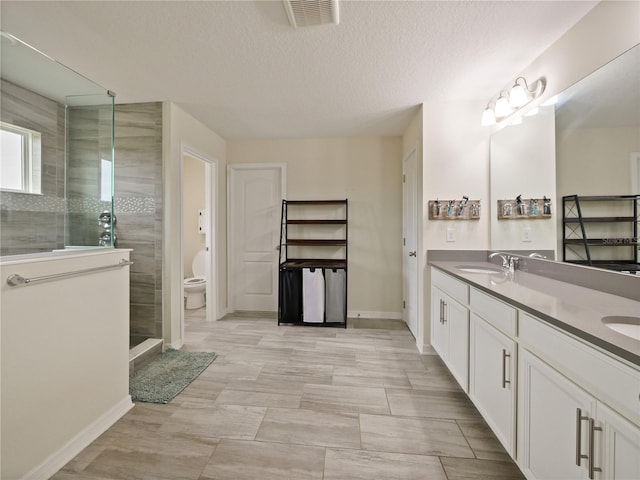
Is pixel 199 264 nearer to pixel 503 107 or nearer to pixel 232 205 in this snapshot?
pixel 232 205

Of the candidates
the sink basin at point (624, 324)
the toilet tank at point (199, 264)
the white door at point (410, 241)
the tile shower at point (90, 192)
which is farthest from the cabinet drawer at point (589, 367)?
the toilet tank at point (199, 264)

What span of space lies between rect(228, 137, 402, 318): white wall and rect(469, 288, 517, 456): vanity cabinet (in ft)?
6.32

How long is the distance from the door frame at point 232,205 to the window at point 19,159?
2.14 metres

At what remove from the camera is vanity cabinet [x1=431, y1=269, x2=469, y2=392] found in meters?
1.77

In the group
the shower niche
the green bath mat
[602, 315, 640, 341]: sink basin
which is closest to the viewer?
[602, 315, 640, 341]: sink basin

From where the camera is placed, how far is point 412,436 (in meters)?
1.53

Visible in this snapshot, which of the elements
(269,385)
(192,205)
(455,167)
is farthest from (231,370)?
(192,205)

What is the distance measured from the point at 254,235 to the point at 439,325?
2.64 m

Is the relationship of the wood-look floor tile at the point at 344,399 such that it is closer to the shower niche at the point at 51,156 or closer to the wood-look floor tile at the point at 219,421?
→ the wood-look floor tile at the point at 219,421

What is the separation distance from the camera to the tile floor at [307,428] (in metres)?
1.32

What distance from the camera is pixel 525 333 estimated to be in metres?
1.16

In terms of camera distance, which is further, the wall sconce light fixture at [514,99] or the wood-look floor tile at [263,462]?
the wall sconce light fixture at [514,99]

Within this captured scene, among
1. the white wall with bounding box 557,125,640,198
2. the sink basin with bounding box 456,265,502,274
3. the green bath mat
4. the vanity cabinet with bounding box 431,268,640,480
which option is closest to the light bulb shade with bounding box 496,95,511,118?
the white wall with bounding box 557,125,640,198

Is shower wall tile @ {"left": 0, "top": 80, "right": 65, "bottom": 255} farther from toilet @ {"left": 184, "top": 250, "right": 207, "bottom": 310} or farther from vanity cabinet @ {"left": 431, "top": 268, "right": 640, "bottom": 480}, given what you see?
vanity cabinet @ {"left": 431, "top": 268, "right": 640, "bottom": 480}
